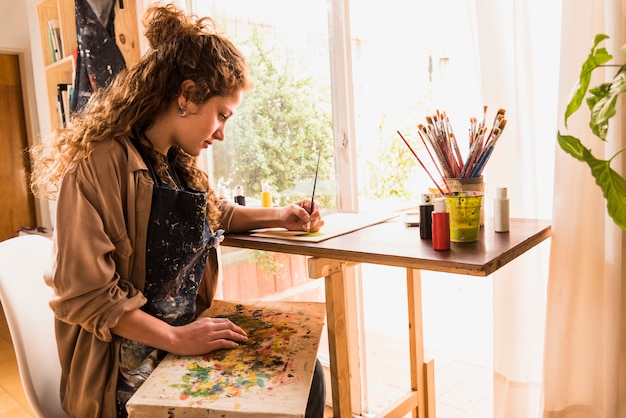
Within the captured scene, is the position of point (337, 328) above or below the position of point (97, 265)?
below

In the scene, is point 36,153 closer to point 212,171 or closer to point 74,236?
point 74,236

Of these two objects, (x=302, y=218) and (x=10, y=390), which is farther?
(x=10, y=390)

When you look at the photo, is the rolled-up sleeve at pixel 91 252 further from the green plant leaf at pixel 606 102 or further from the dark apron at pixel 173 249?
the green plant leaf at pixel 606 102

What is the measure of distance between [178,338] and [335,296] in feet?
1.16

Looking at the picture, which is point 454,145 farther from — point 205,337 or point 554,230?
point 205,337

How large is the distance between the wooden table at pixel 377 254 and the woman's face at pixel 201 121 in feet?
0.92

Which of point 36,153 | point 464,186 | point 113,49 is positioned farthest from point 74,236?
point 113,49

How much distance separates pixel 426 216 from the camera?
1.16 meters

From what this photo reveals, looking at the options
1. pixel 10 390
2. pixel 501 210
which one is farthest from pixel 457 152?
pixel 10 390

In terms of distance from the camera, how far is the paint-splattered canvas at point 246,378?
891 mm

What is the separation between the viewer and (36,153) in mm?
1261

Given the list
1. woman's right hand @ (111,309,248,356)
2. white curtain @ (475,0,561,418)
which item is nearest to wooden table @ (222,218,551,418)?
white curtain @ (475,0,561,418)

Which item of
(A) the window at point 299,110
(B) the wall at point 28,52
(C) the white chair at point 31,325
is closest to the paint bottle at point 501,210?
(A) the window at point 299,110

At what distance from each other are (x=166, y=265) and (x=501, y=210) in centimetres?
74
